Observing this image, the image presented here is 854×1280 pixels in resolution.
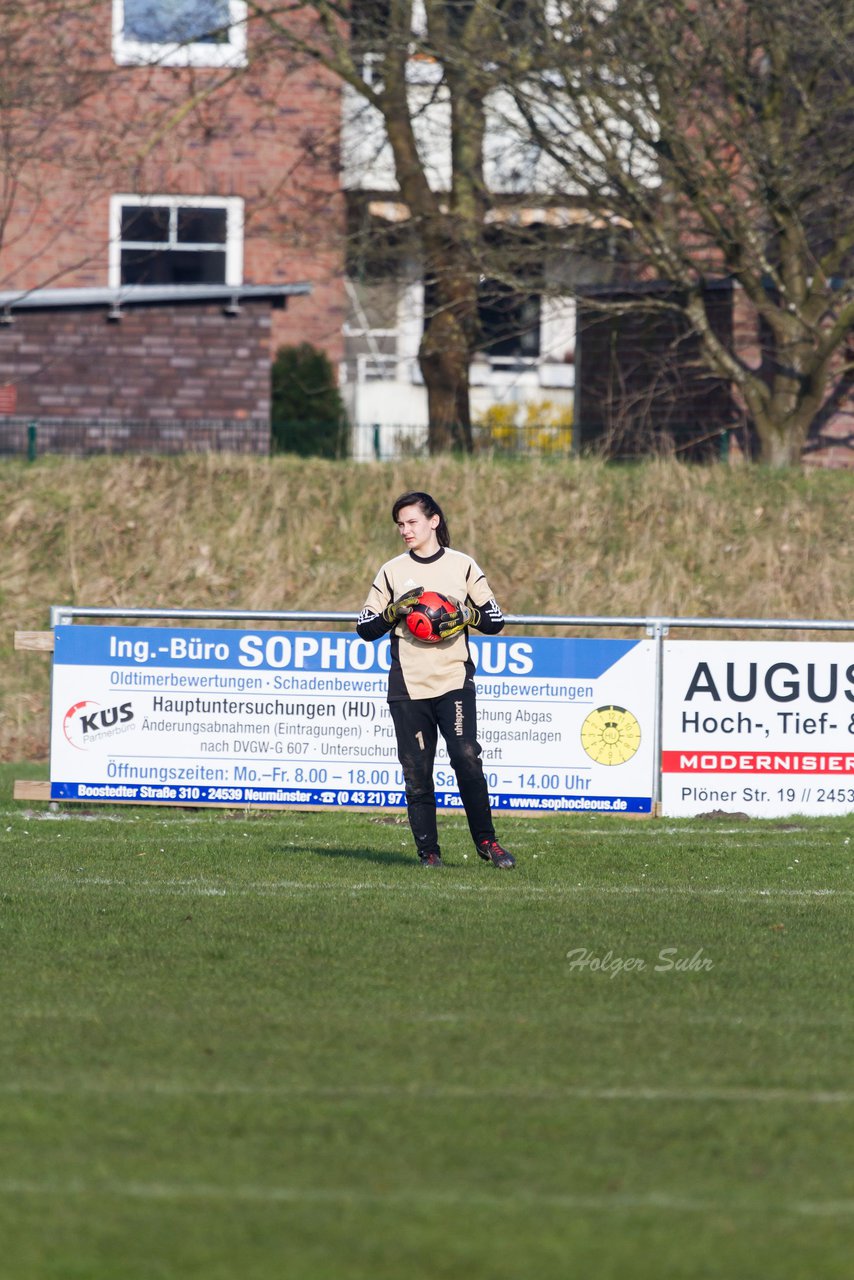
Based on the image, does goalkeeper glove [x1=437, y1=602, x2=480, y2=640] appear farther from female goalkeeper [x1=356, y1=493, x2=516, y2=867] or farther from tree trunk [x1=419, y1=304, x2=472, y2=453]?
tree trunk [x1=419, y1=304, x2=472, y2=453]

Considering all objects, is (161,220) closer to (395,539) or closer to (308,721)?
(395,539)

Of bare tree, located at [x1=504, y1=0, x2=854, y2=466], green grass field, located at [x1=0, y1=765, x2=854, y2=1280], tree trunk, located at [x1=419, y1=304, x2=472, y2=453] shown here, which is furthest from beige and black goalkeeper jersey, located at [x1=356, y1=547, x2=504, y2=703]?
tree trunk, located at [x1=419, y1=304, x2=472, y2=453]

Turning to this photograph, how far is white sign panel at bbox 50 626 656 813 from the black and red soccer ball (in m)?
3.46

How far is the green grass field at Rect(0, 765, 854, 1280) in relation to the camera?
4375 mm

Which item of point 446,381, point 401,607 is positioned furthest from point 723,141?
point 401,607

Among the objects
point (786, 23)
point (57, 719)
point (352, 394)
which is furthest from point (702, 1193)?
point (352, 394)

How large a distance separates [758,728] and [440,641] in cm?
399

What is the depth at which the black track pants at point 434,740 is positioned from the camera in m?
10.4

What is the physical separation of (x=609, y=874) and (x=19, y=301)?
1995 centimetres

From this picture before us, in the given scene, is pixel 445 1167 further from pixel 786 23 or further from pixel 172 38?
pixel 172 38

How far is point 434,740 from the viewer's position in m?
10.5

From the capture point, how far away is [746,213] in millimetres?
23188

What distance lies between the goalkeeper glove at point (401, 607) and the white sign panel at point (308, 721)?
11.4 ft

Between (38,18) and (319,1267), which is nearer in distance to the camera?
(319,1267)
